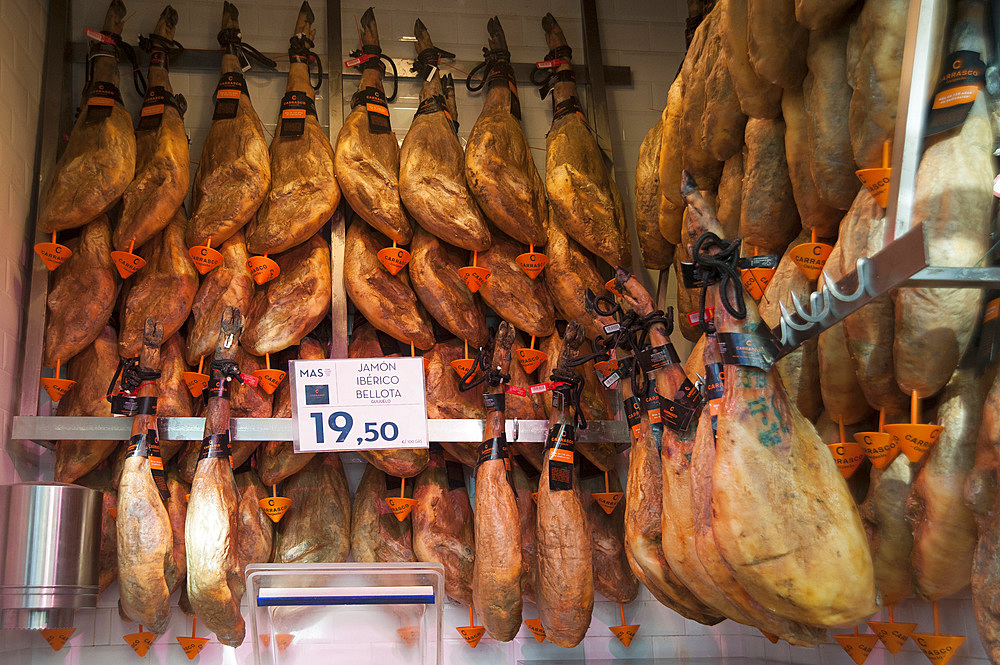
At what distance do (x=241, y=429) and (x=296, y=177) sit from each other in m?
1.32

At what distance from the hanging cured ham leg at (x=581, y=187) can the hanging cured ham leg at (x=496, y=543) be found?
94 centimetres

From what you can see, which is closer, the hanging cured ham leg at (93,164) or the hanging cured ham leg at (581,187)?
the hanging cured ham leg at (93,164)

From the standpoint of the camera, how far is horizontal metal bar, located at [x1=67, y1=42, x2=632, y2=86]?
4.98 meters

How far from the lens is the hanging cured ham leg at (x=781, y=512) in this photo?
225 cm

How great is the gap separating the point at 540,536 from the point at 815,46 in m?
2.26

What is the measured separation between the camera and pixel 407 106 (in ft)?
16.9

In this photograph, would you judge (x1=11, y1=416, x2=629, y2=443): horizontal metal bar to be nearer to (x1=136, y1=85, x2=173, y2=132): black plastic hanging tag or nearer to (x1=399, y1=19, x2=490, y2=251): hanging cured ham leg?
(x1=399, y1=19, x2=490, y2=251): hanging cured ham leg

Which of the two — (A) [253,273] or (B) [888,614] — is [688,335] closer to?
(B) [888,614]

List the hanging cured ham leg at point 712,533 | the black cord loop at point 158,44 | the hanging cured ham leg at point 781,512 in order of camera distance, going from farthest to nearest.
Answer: the black cord loop at point 158,44 → the hanging cured ham leg at point 712,533 → the hanging cured ham leg at point 781,512

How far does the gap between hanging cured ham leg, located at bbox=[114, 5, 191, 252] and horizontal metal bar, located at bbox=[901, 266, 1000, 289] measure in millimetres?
3626

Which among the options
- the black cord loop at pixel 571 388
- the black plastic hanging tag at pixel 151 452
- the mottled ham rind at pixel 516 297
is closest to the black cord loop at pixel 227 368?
the black plastic hanging tag at pixel 151 452

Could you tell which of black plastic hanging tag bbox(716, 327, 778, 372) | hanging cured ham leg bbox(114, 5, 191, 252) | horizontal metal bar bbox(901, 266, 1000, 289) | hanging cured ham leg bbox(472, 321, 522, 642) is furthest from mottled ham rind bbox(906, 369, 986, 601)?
hanging cured ham leg bbox(114, 5, 191, 252)

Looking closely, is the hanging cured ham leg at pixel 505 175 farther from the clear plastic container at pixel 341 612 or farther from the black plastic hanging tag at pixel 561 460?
the clear plastic container at pixel 341 612

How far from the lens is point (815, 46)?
2.74 m
